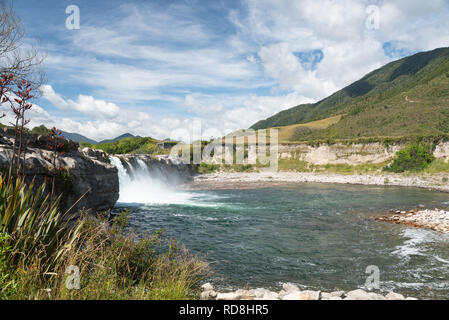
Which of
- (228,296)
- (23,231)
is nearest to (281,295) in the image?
(228,296)

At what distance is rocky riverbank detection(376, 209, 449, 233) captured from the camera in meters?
14.9

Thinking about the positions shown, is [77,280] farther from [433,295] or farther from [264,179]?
[264,179]

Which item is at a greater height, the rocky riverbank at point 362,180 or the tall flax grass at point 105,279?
the tall flax grass at point 105,279

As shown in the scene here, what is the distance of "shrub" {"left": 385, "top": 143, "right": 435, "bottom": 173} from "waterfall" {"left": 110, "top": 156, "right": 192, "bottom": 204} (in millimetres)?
37466

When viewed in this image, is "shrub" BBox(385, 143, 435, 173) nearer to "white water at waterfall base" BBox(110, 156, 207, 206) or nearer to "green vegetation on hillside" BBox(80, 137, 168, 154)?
"white water at waterfall base" BBox(110, 156, 207, 206)

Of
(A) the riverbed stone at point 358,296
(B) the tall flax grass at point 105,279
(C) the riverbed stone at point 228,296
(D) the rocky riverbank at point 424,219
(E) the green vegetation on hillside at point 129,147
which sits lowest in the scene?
(D) the rocky riverbank at point 424,219

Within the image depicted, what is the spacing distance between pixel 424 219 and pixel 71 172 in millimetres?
20423

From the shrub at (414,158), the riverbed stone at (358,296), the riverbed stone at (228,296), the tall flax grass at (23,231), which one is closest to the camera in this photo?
the tall flax grass at (23,231)

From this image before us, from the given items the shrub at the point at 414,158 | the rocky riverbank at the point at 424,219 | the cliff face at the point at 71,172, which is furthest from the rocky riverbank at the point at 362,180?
the cliff face at the point at 71,172

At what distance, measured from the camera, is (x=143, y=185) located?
113 ft

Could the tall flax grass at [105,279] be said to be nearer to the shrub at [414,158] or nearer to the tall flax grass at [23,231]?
the tall flax grass at [23,231]

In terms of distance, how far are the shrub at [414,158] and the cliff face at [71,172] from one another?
46424 mm

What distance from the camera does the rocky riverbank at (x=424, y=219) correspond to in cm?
1486
